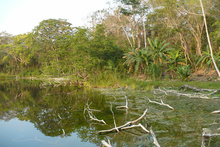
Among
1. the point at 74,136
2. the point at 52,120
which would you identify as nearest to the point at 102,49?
the point at 52,120

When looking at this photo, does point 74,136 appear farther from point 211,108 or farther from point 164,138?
point 211,108

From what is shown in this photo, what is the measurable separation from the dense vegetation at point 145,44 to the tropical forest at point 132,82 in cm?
7

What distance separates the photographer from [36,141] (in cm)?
405

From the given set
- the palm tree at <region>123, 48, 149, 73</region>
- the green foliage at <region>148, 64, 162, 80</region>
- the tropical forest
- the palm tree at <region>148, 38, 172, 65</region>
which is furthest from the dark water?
the palm tree at <region>123, 48, 149, 73</region>

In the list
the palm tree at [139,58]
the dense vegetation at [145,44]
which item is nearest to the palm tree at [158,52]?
Answer: the dense vegetation at [145,44]

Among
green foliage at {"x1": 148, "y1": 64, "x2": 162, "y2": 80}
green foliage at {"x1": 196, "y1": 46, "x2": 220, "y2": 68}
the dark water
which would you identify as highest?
green foliage at {"x1": 196, "y1": 46, "x2": 220, "y2": 68}

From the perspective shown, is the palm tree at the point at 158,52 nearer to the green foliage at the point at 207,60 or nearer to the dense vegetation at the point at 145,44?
the dense vegetation at the point at 145,44

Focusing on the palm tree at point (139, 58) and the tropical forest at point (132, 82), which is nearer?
the tropical forest at point (132, 82)

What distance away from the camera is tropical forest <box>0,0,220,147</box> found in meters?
4.17

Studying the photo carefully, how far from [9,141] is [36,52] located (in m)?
27.4

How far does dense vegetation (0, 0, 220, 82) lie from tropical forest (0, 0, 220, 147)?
0.07 m

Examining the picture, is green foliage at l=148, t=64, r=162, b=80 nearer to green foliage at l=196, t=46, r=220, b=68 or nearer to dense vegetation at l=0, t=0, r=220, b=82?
dense vegetation at l=0, t=0, r=220, b=82

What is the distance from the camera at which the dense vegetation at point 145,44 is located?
1230 cm

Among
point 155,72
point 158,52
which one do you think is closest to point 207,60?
point 158,52
